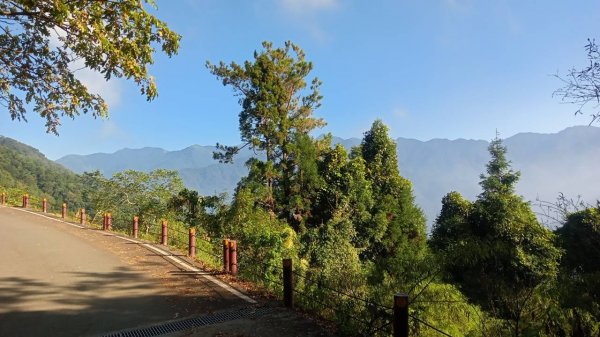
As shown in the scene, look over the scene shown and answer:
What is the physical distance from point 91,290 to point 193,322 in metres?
2.99

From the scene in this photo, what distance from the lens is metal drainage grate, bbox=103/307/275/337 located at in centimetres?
567

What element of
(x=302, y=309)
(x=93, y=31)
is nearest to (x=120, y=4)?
(x=93, y=31)

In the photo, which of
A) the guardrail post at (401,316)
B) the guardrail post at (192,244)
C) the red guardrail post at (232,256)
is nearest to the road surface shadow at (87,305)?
the red guardrail post at (232,256)

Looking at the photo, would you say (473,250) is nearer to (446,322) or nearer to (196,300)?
(446,322)

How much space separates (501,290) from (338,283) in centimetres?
385

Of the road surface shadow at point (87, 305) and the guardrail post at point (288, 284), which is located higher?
the guardrail post at point (288, 284)

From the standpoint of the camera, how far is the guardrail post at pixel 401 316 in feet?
14.8

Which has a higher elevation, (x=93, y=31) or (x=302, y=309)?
(x=93, y=31)

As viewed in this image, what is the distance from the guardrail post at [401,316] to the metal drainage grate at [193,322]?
8.65 feet

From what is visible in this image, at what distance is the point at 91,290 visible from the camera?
777 cm

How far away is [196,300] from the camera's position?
7207 mm

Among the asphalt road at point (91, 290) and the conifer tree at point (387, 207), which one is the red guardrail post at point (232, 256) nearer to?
the asphalt road at point (91, 290)

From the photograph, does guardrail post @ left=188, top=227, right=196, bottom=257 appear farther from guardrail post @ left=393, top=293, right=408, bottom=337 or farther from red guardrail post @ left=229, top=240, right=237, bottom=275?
guardrail post @ left=393, top=293, right=408, bottom=337

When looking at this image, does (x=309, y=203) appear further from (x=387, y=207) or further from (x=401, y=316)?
(x=401, y=316)
